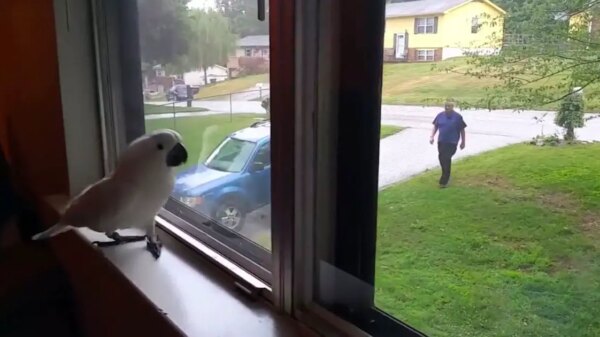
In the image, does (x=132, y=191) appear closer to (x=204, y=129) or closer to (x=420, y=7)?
(x=204, y=129)

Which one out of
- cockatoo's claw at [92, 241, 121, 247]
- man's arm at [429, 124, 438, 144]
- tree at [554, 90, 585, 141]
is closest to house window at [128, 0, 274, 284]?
cockatoo's claw at [92, 241, 121, 247]

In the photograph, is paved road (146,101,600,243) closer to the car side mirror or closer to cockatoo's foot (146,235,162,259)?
the car side mirror

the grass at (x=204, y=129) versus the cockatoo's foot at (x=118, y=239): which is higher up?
the grass at (x=204, y=129)

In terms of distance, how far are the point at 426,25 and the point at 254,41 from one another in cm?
36

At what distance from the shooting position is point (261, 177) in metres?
0.90

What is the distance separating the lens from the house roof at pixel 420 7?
23.5 inches

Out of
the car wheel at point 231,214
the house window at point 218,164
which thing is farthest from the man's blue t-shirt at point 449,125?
the car wheel at point 231,214

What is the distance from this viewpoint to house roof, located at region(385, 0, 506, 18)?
596mm

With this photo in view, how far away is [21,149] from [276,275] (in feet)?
4.09

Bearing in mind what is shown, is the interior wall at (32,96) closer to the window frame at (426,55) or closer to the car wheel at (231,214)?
the car wheel at (231,214)

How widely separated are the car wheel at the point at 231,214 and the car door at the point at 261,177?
0.20ft

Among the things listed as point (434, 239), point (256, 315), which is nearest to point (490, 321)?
point (434, 239)

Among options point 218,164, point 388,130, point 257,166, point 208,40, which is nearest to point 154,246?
point 218,164

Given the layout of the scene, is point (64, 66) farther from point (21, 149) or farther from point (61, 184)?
point (21, 149)
